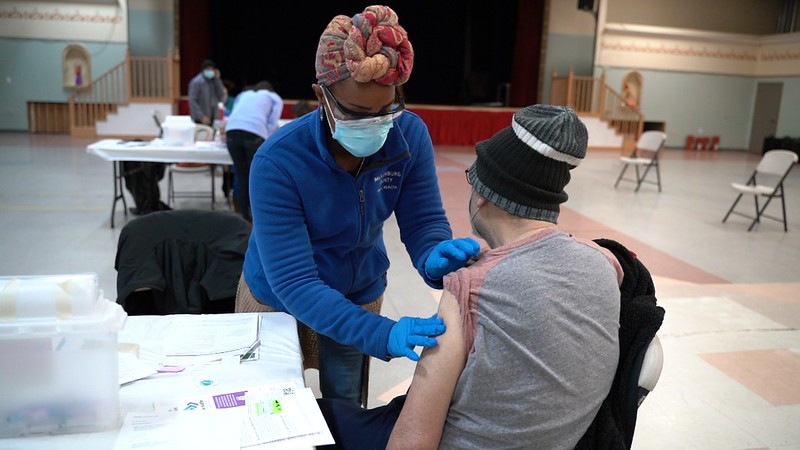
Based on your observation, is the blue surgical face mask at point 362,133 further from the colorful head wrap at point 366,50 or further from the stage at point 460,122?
the stage at point 460,122

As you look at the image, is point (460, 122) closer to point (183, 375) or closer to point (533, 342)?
point (183, 375)

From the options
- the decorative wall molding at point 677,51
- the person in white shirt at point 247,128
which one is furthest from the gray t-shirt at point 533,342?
the decorative wall molding at point 677,51

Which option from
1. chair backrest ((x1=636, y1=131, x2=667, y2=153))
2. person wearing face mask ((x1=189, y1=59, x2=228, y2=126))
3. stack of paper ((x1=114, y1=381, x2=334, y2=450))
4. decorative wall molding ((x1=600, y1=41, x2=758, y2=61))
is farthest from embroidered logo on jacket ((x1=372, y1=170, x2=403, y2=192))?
decorative wall molding ((x1=600, y1=41, x2=758, y2=61))

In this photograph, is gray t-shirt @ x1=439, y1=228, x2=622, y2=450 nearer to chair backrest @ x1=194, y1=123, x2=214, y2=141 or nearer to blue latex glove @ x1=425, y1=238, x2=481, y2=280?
blue latex glove @ x1=425, y1=238, x2=481, y2=280

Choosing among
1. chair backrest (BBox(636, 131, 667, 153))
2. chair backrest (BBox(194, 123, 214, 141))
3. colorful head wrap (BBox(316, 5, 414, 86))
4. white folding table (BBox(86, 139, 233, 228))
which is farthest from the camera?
chair backrest (BBox(636, 131, 667, 153))

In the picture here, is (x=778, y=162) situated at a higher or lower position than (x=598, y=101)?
lower

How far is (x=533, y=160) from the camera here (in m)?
1.12

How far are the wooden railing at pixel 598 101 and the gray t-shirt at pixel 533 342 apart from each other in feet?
46.1

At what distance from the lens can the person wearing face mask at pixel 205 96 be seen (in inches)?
341

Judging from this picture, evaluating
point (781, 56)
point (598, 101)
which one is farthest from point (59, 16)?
point (781, 56)

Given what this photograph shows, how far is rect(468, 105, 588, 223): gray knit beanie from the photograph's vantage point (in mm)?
1098

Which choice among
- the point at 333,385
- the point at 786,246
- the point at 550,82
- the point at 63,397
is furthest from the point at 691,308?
the point at 550,82

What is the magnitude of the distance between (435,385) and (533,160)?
17.4 inches

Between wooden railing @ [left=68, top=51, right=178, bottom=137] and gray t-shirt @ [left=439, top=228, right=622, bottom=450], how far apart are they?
12.5 meters
